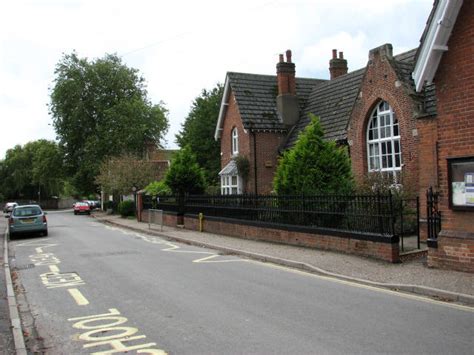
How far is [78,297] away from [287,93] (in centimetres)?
2162

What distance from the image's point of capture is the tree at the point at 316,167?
1529 cm

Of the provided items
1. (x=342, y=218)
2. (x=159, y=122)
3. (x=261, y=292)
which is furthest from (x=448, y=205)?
(x=159, y=122)

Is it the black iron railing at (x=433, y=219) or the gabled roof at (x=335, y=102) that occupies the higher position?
the gabled roof at (x=335, y=102)

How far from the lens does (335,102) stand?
992 inches

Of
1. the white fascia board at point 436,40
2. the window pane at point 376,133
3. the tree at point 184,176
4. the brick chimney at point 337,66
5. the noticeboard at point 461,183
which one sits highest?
the brick chimney at point 337,66

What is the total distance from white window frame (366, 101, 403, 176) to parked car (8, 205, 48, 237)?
14930 mm

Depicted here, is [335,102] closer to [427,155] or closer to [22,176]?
[427,155]

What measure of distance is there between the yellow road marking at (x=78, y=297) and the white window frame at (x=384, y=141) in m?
13.0

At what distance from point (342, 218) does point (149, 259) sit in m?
5.45

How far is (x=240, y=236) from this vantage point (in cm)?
1756

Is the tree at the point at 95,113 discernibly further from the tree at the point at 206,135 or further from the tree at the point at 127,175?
the tree at the point at 127,175

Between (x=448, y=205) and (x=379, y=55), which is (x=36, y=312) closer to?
(x=448, y=205)

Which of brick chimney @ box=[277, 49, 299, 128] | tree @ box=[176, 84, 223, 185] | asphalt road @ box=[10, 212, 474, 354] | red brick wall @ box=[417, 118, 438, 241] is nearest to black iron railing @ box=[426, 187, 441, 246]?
asphalt road @ box=[10, 212, 474, 354]

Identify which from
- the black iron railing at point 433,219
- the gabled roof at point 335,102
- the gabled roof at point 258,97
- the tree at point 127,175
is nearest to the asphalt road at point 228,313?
the black iron railing at point 433,219
